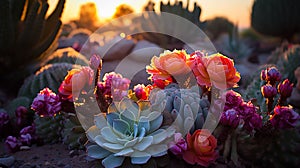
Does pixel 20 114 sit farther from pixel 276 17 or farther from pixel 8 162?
pixel 276 17

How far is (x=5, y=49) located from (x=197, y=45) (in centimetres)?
315

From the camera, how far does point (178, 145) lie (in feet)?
9.21

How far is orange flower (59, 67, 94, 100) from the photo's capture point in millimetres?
3197

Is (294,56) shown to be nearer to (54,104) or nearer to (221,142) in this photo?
(221,142)

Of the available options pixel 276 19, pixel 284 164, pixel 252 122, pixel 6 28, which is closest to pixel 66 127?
pixel 252 122

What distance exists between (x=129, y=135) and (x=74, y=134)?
741 millimetres

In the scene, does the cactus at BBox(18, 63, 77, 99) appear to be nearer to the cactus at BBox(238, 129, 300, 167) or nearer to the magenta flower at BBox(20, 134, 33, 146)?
the magenta flower at BBox(20, 134, 33, 146)

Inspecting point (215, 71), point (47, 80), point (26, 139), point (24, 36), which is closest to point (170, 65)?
point (215, 71)

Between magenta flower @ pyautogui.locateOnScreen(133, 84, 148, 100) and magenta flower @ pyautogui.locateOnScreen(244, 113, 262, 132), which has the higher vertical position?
magenta flower @ pyautogui.locateOnScreen(133, 84, 148, 100)

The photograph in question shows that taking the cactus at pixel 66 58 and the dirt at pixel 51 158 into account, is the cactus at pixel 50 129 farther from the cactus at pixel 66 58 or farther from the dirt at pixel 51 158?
the cactus at pixel 66 58

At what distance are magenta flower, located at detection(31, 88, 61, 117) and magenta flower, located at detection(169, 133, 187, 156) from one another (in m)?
1.11

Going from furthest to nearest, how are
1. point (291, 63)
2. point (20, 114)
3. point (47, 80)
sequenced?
point (291, 63) < point (47, 80) < point (20, 114)

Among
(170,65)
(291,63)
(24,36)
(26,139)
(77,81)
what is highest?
(24,36)

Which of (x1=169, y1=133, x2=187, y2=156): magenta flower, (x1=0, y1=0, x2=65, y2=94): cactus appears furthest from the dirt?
(x1=0, y1=0, x2=65, y2=94): cactus
